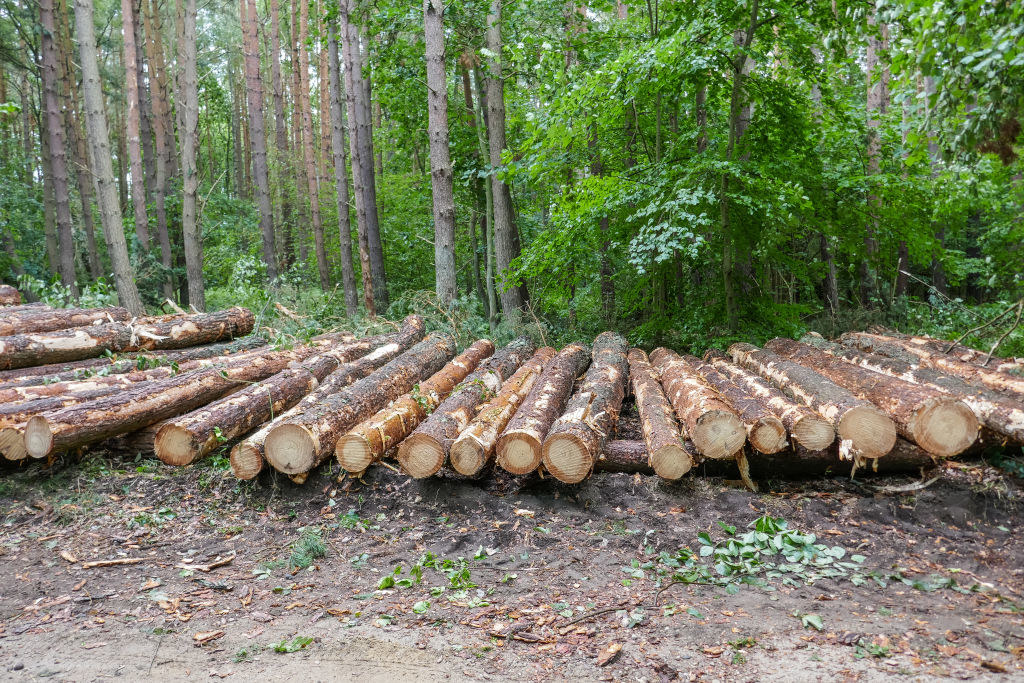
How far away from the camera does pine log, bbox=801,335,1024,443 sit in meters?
4.39

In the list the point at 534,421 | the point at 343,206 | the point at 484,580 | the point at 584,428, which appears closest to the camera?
the point at 484,580

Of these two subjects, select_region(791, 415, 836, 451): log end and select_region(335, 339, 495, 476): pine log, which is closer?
select_region(791, 415, 836, 451): log end

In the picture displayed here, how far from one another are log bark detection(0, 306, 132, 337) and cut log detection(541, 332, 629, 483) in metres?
6.05

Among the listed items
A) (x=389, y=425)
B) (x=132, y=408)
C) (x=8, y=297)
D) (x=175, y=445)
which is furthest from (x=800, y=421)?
(x=8, y=297)

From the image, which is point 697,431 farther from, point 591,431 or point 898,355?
point 898,355

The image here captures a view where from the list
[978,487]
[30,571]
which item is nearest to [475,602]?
[30,571]

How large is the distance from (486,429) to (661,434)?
138cm

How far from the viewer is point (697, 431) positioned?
4660mm

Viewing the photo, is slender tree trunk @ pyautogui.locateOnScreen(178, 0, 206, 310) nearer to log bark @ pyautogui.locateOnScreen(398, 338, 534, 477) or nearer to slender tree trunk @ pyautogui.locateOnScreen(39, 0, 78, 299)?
slender tree trunk @ pyautogui.locateOnScreen(39, 0, 78, 299)

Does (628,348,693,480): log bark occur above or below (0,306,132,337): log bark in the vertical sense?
below

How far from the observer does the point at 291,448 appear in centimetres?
480

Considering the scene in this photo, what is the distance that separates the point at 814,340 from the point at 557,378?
4085 millimetres

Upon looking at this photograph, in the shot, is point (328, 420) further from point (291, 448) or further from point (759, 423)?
point (759, 423)

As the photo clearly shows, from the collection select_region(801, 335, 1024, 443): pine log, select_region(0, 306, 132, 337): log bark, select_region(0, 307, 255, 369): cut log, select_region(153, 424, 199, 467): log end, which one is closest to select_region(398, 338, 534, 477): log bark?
select_region(153, 424, 199, 467): log end
